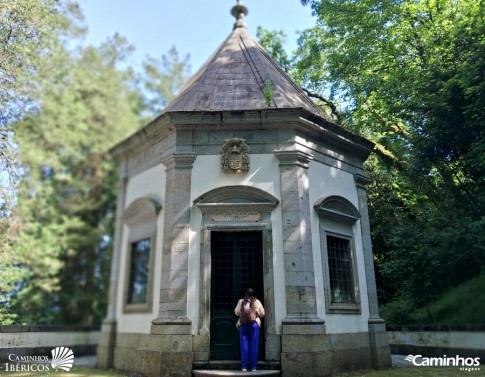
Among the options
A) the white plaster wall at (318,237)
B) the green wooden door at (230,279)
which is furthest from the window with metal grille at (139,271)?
the white plaster wall at (318,237)

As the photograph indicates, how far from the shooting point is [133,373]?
367 inches

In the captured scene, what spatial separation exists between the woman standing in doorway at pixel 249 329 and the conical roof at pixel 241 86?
475 centimetres

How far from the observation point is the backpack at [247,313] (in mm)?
8062

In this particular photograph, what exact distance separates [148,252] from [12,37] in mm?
6749

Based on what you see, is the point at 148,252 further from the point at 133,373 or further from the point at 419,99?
the point at 419,99

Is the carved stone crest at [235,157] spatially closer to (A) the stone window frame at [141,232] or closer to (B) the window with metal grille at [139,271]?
(A) the stone window frame at [141,232]

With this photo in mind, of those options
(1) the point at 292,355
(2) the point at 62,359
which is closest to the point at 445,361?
(1) the point at 292,355

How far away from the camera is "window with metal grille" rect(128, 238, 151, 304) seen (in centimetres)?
1054

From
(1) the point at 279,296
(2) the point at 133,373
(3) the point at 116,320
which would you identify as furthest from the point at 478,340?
(3) the point at 116,320

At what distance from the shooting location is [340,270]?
9.93 meters

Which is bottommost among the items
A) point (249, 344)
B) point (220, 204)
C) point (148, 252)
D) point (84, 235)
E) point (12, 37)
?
point (249, 344)

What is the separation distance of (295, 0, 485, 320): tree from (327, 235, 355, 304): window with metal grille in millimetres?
888

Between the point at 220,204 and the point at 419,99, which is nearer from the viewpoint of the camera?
the point at 220,204

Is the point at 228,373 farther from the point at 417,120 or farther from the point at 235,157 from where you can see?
the point at 417,120
